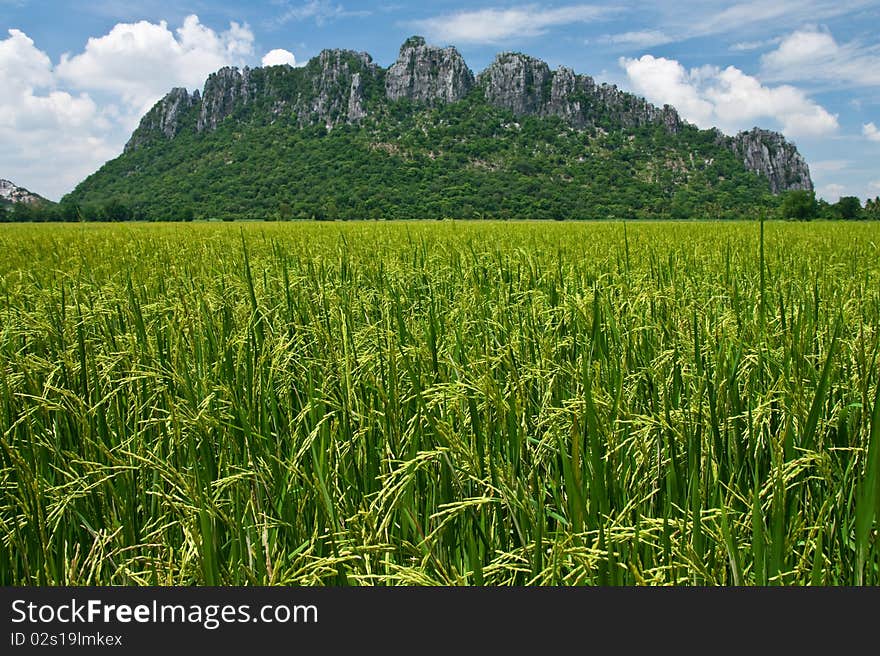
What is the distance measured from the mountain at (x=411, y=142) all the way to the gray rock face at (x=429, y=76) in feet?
1.00

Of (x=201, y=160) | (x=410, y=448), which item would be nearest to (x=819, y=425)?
(x=410, y=448)

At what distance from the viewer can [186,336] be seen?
2430 millimetres

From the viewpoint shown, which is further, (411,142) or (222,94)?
(222,94)

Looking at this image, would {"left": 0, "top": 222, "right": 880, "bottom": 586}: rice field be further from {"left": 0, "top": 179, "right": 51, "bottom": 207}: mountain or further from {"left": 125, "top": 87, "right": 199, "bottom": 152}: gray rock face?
{"left": 125, "top": 87, "right": 199, "bottom": 152}: gray rock face

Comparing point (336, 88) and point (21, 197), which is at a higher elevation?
point (336, 88)

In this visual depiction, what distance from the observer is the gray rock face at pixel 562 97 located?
12588 centimetres

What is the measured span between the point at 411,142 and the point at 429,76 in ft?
96.7

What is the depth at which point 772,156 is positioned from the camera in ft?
419

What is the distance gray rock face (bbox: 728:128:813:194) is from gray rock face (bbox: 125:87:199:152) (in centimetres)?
11780

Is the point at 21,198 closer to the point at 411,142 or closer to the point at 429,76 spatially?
the point at 411,142

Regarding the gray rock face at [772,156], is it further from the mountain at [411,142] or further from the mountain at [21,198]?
the mountain at [21,198]

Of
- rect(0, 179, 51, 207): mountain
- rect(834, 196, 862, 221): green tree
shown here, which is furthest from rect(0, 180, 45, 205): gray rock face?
rect(834, 196, 862, 221): green tree

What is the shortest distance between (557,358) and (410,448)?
35.9 inches

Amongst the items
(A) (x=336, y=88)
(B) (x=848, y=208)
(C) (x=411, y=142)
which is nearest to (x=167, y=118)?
(A) (x=336, y=88)
